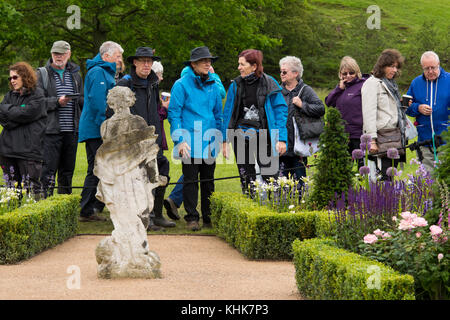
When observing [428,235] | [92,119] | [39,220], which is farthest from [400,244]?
[92,119]

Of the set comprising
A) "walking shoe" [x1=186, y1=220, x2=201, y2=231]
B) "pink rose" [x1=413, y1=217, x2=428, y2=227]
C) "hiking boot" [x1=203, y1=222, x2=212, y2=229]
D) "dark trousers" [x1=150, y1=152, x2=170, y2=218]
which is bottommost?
"hiking boot" [x1=203, y1=222, x2=212, y2=229]

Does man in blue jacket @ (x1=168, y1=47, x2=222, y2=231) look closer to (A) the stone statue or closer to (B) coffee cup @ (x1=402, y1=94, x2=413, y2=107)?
(B) coffee cup @ (x1=402, y1=94, x2=413, y2=107)

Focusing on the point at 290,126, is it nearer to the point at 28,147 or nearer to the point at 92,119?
the point at 92,119

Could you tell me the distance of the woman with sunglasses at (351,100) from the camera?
34.0 ft

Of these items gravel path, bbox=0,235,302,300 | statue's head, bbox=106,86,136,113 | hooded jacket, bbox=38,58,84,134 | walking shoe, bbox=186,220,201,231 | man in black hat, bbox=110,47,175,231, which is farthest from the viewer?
hooded jacket, bbox=38,58,84,134

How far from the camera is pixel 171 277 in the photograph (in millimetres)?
7203

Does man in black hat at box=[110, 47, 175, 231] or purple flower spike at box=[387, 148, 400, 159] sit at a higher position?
man in black hat at box=[110, 47, 175, 231]

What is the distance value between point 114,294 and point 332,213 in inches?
97.5

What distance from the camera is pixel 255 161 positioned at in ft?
33.7

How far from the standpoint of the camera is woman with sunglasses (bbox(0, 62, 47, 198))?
994 cm

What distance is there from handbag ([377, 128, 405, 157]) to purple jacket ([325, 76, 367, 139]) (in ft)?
1.04

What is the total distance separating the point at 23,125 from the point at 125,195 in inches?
138

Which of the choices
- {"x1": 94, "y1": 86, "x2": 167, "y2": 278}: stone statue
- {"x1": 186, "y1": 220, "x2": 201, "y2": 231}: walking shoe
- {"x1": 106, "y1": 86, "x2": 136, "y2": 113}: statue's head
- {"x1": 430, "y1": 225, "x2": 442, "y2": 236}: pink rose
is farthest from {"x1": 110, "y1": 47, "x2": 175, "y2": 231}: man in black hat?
{"x1": 430, "y1": 225, "x2": 442, "y2": 236}: pink rose

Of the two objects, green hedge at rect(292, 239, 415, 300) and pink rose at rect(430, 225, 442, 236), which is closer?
green hedge at rect(292, 239, 415, 300)
